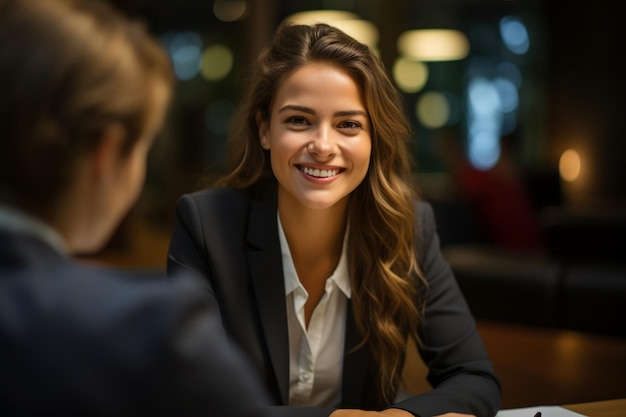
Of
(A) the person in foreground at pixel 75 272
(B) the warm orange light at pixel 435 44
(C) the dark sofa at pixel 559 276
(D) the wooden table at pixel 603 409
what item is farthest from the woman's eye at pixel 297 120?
(B) the warm orange light at pixel 435 44

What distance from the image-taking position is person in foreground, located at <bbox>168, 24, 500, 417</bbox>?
171 centimetres

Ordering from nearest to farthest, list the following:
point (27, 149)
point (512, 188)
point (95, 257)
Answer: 1. point (27, 149)
2. point (512, 188)
3. point (95, 257)

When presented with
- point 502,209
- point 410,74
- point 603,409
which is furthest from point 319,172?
point 410,74

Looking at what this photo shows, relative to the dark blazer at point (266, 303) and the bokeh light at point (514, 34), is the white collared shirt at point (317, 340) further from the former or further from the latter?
the bokeh light at point (514, 34)

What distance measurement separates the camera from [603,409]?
56.7 inches

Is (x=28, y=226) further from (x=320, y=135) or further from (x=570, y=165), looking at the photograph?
(x=570, y=165)

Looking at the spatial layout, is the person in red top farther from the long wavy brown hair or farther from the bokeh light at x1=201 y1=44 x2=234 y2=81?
the bokeh light at x1=201 y1=44 x2=234 y2=81

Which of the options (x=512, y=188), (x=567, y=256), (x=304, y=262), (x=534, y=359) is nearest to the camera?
(x=304, y=262)

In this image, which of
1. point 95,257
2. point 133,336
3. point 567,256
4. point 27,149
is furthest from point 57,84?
point 95,257

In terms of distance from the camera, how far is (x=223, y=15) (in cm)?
877

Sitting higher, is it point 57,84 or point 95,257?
point 57,84

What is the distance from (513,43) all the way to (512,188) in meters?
4.40

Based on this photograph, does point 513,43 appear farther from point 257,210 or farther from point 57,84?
Result: point 57,84

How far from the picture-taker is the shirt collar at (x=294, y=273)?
5.84ft
